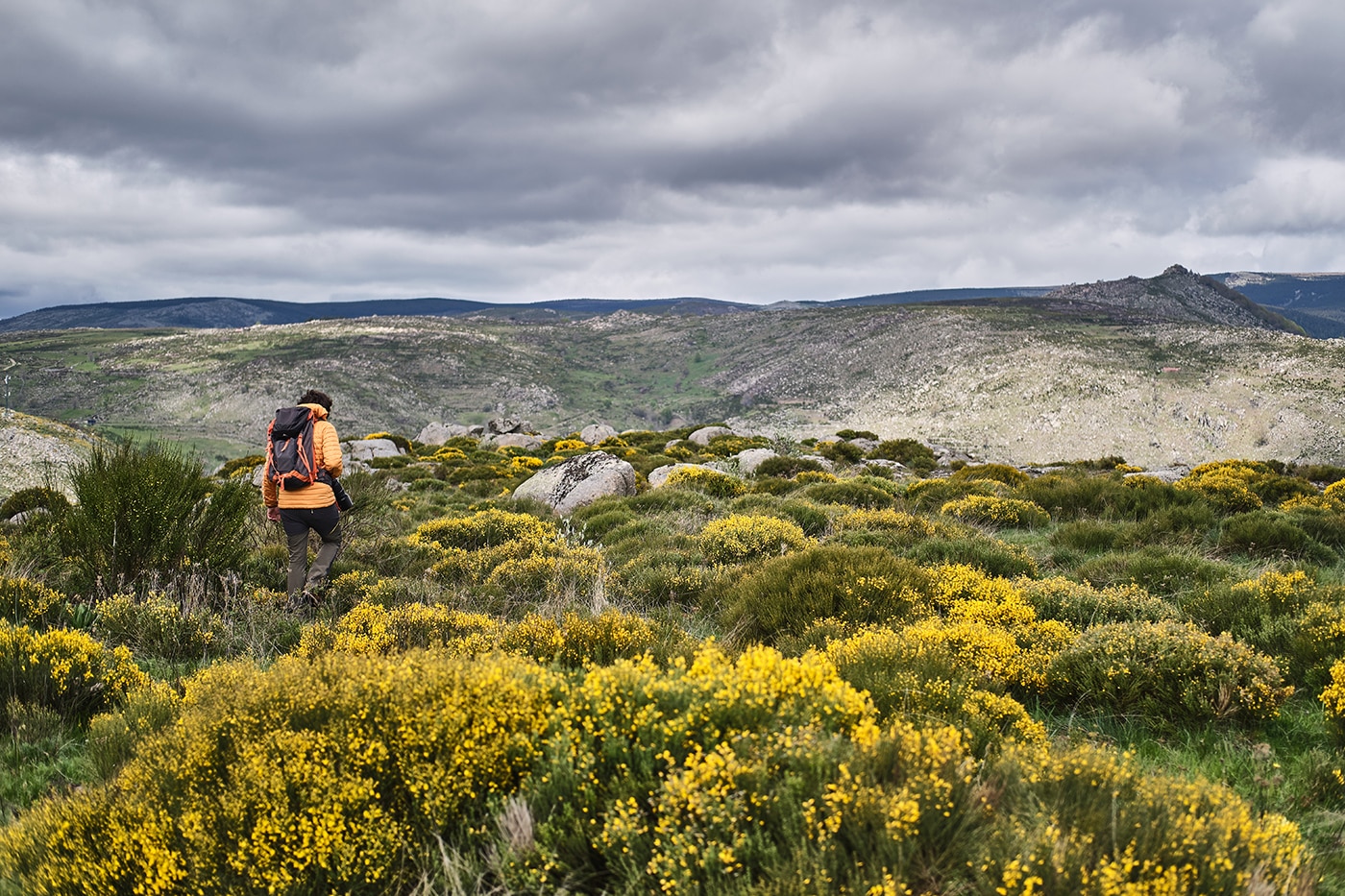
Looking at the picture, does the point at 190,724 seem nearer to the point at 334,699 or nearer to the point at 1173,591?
the point at 334,699

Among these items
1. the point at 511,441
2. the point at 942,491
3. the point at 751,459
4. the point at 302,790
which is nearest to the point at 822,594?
the point at 302,790

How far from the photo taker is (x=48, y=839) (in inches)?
108

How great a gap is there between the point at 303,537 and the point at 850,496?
34.0 feet

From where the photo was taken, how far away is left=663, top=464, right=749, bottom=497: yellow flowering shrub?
639 inches

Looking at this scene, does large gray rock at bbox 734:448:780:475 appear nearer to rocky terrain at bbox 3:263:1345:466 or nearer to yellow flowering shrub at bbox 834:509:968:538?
yellow flowering shrub at bbox 834:509:968:538

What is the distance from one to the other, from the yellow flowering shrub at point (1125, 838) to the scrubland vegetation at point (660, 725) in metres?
0.01

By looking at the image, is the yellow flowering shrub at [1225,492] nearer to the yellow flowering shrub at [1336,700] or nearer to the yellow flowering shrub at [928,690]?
the yellow flowering shrub at [1336,700]

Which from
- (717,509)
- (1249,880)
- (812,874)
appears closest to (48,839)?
(812,874)

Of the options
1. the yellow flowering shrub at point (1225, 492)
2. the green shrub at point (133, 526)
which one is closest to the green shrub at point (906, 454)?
the yellow flowering shrub at point (1225, 492)

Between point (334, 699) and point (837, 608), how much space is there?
4.37m

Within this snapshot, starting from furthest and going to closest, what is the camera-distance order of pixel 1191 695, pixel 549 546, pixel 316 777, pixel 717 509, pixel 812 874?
pixel 717 509 < pixel 549 546 < pixel 1191 695 < pixel 316 777 < pixel 812 874

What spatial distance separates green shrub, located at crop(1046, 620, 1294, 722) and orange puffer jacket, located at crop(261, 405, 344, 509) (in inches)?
308

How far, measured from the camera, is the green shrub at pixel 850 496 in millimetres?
14109

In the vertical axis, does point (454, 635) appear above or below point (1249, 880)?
below
